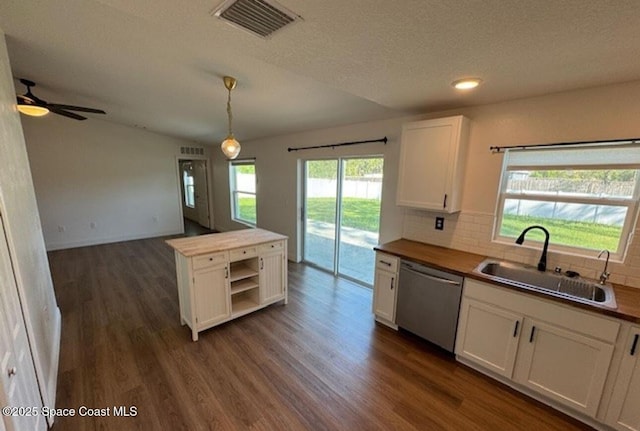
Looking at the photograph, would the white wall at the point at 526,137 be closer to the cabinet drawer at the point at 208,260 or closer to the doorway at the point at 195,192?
the cabinet drawer at the point at 208,260

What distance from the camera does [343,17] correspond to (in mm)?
1165

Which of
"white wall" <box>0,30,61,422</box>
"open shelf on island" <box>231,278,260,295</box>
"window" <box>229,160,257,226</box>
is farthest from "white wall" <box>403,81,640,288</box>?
"window" <box>229,160,257,226</box>

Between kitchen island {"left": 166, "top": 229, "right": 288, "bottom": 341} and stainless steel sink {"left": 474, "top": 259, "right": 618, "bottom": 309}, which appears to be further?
kitchen island {"left": 166, "top": 229, "right": 288, "bottom": 341}

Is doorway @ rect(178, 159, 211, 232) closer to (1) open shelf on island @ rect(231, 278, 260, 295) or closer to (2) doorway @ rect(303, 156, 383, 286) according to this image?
(2) doorway @ rect(303, 156, 383, 286)

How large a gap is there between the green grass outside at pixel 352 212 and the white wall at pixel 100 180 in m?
4.30

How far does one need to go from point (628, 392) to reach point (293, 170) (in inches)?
166

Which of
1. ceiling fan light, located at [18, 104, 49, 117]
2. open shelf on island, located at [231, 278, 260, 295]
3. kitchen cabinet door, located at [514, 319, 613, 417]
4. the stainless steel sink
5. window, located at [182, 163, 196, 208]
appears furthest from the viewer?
window, located at [182, 163, 196, 208]

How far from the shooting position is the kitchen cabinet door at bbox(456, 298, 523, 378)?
1930 mm

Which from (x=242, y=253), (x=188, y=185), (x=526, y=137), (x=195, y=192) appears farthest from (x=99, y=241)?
(x=526, y=137)

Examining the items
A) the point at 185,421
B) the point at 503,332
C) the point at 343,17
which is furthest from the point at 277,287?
the point at 343,17

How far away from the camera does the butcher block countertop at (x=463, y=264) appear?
1545mm

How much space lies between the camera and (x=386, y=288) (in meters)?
2.68

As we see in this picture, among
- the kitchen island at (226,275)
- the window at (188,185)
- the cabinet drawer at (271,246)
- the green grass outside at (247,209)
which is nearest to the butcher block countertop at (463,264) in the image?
the cabinet drawer at (271,246)

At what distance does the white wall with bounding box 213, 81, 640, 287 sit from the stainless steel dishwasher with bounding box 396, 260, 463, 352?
62 cm
